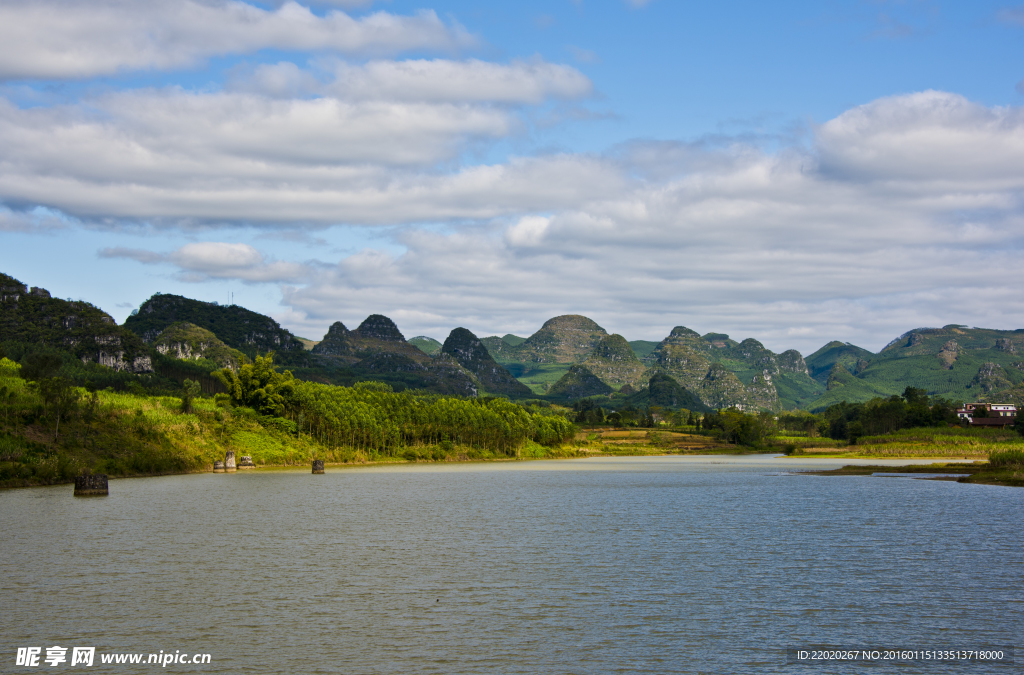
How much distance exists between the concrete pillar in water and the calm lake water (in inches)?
126

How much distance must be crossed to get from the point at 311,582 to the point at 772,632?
19.3 meters

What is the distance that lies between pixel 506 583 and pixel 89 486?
49.9m

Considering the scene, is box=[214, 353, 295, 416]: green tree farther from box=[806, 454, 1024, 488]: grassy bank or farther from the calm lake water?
box=[806, 454, 1024, 488]: grassy bank

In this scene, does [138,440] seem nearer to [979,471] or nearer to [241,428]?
[241,428]

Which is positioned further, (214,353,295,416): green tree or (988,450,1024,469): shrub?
(214,353,295,416): green tree

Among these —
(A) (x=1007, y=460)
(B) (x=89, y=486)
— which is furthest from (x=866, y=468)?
(B) (x=89, y=486)

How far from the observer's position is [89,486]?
67125mm

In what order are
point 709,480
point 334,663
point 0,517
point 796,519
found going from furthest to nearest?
point 709,480, point 796,519, point 0,517, point 334,663

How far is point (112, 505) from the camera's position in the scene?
61.0 m

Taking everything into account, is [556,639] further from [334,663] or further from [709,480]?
[709,480]

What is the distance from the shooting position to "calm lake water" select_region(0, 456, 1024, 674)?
2373 cm

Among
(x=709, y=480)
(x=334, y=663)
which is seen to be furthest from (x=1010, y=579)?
(x=709, y=480)

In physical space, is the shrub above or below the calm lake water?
above
